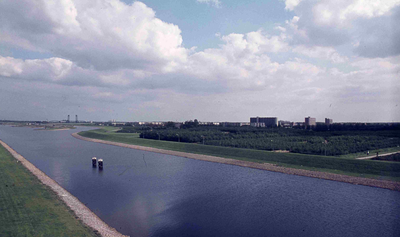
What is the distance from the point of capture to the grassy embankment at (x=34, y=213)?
9.48 meters

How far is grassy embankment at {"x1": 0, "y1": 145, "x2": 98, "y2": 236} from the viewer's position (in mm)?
9477

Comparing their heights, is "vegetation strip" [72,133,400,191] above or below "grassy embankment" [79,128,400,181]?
below

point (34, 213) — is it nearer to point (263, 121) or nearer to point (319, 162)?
point (319, 162)

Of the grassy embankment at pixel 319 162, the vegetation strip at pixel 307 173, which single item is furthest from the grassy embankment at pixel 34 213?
the grassy embankment at pixel 319 162

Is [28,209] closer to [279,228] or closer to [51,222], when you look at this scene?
[51,222]

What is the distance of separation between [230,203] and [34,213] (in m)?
10.1

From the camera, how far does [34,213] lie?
36.3 feet

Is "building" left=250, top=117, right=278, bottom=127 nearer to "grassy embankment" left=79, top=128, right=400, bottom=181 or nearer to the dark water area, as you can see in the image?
"grassy embankment" left=79, top=128, right=400, bottom=181

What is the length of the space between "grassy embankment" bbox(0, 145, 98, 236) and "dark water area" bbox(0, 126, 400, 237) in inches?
67.5

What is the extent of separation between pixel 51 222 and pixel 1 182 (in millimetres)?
8756

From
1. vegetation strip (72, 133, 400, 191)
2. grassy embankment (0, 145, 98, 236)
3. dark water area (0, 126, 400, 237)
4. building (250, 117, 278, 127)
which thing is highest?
building (250, 117, 278, 127)

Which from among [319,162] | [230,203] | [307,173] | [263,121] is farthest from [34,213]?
[263,121]

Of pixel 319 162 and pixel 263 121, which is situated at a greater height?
pixel 263 121

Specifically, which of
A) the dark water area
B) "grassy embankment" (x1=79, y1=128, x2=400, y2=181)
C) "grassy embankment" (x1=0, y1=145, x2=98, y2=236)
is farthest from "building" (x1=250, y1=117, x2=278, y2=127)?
"grassy embankment" (x1=0, y1=145, x2=98, y2=236)
